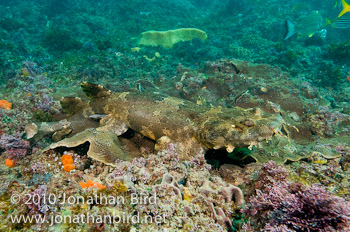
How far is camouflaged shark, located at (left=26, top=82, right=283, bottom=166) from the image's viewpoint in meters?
3.20

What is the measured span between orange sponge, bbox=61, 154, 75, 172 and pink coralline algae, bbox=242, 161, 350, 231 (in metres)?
3.41

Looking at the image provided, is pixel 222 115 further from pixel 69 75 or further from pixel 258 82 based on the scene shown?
pixel 69 75

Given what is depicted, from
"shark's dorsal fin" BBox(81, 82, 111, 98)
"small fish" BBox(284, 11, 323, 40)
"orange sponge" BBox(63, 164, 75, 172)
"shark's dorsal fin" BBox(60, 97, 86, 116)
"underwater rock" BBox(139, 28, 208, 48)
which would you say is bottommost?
"underwater rock" BBox(139, 28, 208, 48)

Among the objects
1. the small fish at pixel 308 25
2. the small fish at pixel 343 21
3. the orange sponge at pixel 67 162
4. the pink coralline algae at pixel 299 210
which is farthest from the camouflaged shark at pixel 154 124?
the small fish at pixel 343 21

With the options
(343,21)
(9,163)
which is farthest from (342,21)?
(9,163)

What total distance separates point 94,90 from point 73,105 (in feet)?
2.94

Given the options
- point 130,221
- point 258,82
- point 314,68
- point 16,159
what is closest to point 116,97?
point 16,159

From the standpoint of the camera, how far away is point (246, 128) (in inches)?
124

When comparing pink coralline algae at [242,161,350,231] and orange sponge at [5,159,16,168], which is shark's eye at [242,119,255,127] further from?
orange sponge at [5,159,16,168]

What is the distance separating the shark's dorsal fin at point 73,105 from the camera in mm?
4938

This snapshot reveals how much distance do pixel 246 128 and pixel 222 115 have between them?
0.61 m

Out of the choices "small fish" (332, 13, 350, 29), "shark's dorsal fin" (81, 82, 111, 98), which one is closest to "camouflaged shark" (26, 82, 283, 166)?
"shark's dorsal fin" (81, 82, 111, 98)

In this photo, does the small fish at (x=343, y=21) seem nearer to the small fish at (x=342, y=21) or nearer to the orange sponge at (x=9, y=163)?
the small fish at (x=342, y=21)

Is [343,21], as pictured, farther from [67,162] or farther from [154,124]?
[67,162]
